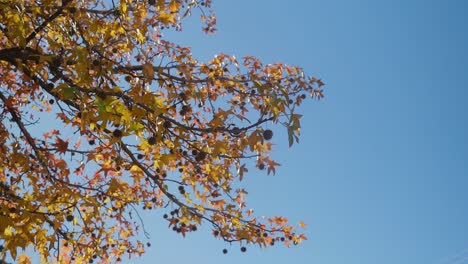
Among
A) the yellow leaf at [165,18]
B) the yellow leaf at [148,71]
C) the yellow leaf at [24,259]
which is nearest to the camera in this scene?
the yellow leaf at [148,71]

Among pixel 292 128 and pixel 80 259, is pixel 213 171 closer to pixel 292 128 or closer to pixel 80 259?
pixel 80 259

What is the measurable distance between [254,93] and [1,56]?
314cm

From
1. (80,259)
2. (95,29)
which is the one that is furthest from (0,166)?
(95,29)

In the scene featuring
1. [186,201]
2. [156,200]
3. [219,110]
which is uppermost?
[156,200]

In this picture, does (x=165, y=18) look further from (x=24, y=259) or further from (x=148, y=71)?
(x=24, y=259)

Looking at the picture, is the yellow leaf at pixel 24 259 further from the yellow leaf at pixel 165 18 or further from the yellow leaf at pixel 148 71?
the yellow leaf at pixel 165 18

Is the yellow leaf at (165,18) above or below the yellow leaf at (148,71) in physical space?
above

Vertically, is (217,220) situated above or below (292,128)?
above

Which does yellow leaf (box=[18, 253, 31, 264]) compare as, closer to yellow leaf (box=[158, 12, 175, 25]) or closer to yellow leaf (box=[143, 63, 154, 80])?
yellow leaf (box=[143, 63, 154, 80])

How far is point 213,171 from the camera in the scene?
6.69 m

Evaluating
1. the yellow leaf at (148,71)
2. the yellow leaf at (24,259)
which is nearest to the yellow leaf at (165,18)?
the yellow leaf at (148,71)

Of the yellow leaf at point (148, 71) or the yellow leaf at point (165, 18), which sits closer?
the yellow leaf at point (148, 71)

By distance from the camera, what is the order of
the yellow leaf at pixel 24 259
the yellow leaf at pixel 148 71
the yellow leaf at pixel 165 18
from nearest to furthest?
1. the yellow leaf at pixel 148 71
2. the yellow leaf at pixel 165 18
3. the yellow leaf at pixel 24 259

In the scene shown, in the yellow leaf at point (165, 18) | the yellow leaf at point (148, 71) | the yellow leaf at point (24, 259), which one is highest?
the yellow leaf at point (165, 18)
